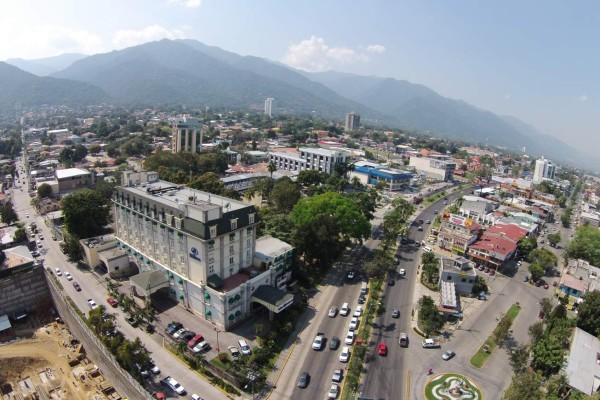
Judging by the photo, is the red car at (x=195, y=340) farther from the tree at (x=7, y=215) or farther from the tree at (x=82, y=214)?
the tree at (x=7, y=215)

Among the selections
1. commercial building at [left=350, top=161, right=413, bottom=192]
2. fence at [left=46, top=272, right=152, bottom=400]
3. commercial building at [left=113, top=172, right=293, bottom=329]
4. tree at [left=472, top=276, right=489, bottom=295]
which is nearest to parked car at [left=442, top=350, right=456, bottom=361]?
tree at [left=472, top=276, right=489, bottom=295]

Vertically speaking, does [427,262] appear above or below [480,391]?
above

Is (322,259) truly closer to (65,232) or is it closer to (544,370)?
(544,370)

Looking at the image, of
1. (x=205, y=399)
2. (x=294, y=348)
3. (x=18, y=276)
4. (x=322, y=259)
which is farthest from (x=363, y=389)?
(x=18, y=276)

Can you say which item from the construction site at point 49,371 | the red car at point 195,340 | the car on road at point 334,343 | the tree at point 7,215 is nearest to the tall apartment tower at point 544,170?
the car on road at point 334,343

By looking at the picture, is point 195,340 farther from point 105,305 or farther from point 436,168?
point 436,168

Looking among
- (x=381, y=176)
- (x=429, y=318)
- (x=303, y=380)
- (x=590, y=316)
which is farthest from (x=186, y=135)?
(x=590, y=316)

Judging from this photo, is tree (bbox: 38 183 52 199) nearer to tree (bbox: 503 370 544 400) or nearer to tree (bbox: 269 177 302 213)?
tree (bbox: 269 177 302 213)
